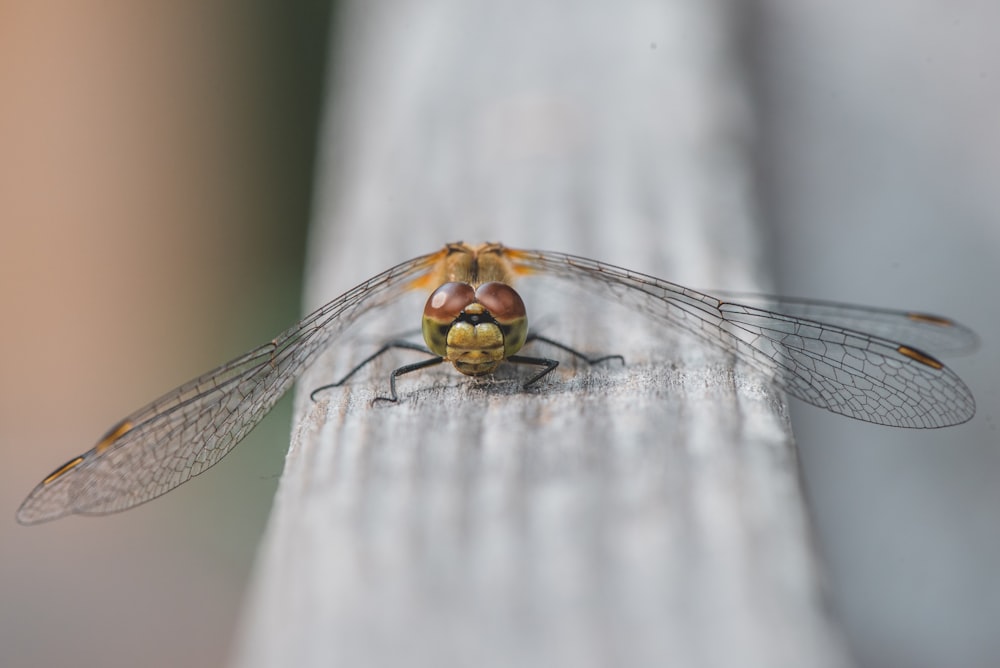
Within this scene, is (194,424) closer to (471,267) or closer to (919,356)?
(471,267)

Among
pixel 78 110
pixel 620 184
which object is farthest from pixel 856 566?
pixel 78 110

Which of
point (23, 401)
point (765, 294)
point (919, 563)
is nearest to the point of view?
point (919, 563)

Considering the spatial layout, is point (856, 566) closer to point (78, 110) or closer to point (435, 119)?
point (435, 119)

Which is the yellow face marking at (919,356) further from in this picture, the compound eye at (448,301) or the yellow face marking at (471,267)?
the compound eye at (448,301)

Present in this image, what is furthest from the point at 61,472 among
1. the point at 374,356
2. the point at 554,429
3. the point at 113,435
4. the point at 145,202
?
the point at 145,202

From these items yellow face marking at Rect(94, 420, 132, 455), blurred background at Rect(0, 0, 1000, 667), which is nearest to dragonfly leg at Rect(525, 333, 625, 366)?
blurred background at Rect(0, 0, 1000, 667)

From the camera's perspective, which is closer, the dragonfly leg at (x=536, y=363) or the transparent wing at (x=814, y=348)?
the dragonfly leg at (x=536, y=363)

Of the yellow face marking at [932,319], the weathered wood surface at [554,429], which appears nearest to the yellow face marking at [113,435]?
the weathered wood surface at [554,429]
